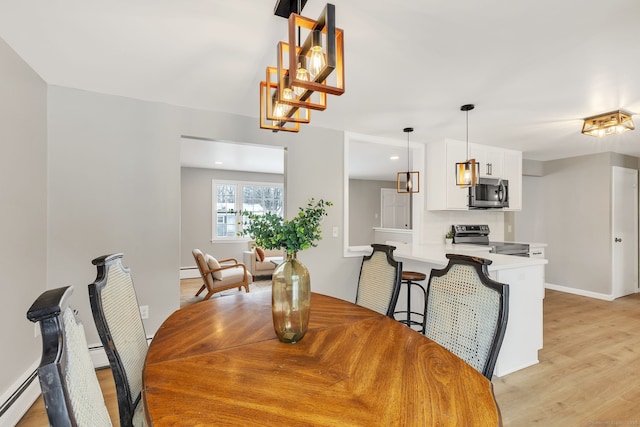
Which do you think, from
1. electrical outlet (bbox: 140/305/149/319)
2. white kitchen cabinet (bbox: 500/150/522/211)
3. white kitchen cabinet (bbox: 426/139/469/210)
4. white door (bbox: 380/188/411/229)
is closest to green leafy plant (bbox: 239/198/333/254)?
electrical outlet (bbox: 140/305/149/319)

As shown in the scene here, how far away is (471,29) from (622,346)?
134 inches

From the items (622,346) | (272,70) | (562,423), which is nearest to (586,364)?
(622,346)

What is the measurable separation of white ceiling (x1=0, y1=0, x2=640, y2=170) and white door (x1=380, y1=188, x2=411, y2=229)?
5.52 m

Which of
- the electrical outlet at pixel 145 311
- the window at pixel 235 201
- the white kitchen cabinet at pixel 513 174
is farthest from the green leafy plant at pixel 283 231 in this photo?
the window at pixel 235 201

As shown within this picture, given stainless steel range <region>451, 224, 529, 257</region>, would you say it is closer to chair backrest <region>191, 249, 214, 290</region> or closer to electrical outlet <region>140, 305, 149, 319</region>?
chair backrest <region>191, 249, 214, 290</region>

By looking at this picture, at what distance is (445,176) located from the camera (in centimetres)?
404

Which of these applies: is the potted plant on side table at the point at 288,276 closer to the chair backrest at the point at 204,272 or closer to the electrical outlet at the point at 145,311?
the electrical outlet at the point at 145,311

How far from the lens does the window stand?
267 inches

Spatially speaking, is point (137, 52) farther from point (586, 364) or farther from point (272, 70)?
point (586, 364)

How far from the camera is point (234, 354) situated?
1.22 m

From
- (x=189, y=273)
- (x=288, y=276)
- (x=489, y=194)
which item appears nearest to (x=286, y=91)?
(x=288, y=276)

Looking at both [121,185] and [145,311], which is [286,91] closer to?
[121,185]

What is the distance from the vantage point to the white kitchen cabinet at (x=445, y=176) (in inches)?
159

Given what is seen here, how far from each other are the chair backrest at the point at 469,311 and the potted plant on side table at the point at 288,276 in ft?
2.39
